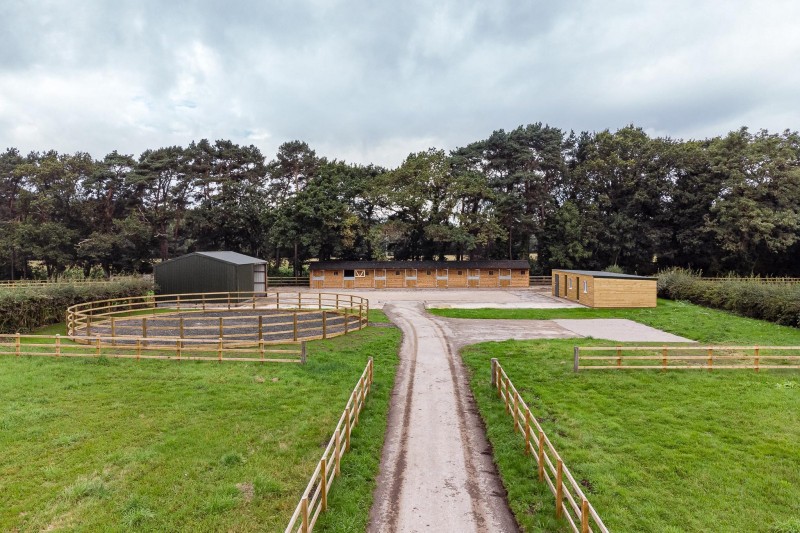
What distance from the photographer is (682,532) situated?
225 inches

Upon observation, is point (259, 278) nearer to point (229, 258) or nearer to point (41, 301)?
point (229, 258)

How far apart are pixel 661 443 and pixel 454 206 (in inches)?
1547

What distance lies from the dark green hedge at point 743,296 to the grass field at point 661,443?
11859 mm

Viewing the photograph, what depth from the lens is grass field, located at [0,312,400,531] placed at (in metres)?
6.10

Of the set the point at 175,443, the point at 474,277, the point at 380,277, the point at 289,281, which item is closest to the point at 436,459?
the point at 175,443

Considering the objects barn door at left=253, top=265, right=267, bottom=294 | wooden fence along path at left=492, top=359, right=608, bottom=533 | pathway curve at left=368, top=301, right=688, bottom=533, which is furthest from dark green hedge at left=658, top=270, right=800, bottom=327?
barn door at left=253, top=265, right=267, bottom=294

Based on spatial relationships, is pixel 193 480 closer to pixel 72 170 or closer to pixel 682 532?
pixel 682 532

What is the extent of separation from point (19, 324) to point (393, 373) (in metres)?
18.5

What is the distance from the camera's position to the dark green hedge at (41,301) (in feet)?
62.6

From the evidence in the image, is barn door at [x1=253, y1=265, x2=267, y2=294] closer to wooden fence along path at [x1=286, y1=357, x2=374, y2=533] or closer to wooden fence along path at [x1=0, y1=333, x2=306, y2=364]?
wooden fence along path at [x1=0, y1=333, x2=306, y2=364]

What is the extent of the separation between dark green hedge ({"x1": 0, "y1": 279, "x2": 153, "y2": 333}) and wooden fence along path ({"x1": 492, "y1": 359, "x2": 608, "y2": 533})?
72.5 feet

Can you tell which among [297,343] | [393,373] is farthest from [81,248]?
[393,373]

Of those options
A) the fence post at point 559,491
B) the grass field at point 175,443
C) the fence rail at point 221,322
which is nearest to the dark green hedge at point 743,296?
the fence rail at point 221,322

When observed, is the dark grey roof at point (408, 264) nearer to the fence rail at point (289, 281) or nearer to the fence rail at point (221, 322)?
the fence rail at point (289, 281)
